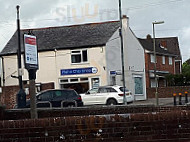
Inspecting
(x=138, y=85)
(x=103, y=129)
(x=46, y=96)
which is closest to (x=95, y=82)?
(x=138, y=85)

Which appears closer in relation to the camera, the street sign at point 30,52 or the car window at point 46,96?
the street sign at point 30,52

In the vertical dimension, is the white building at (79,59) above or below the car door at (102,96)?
above

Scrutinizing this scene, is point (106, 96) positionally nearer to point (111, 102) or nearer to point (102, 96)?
point (102, 96)

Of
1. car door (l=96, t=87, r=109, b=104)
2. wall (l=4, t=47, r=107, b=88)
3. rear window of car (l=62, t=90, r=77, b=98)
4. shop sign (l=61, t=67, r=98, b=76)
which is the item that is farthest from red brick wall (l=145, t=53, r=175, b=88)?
rear window of car (l=62, t=90, r=77, b=98)

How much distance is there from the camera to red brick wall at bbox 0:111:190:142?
641cm

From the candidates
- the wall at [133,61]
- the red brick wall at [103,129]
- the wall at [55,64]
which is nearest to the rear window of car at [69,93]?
the wall at [55,64]

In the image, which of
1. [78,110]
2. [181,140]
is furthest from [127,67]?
[181,140]

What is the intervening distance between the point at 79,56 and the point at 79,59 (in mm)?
288

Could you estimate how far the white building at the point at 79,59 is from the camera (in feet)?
126

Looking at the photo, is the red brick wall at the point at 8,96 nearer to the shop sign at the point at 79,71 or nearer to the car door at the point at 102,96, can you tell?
the car door at the point at 102,96

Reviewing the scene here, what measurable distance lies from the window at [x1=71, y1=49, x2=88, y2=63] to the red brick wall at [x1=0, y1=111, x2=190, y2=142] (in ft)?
107

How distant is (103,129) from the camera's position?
21.1 feet

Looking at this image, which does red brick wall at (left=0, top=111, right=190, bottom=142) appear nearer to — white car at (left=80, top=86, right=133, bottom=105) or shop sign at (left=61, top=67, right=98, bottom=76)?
white car at (left=80, top=86, right=133, bottom=105)

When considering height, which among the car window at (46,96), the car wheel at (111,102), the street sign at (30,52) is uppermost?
the street sign at (30,52)
